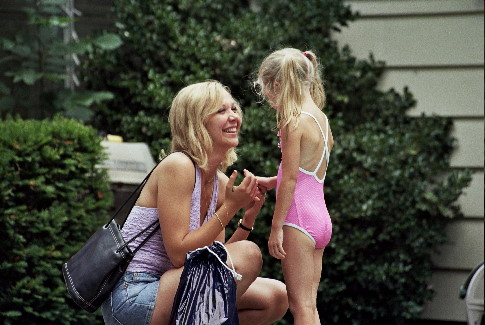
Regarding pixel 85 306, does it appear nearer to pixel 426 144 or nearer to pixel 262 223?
pixel 262 223

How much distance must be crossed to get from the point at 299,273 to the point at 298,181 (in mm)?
479

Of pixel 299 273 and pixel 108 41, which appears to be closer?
pixel 299 273

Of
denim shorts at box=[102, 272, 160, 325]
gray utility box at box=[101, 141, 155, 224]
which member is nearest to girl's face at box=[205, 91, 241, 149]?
denim shorts at box=[102, 272, 160, 325]

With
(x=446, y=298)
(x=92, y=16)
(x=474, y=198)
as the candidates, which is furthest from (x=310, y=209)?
(x=92, y=16)

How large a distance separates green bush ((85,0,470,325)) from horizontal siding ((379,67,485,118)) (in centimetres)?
14

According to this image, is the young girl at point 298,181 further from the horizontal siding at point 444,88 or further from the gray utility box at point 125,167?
the horizontal siding at point 444,88

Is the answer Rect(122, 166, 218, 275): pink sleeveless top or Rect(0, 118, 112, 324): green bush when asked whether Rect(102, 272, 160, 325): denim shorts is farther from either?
Rect(0, 118, 112, 324): green bush

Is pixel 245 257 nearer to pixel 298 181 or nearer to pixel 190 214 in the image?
pixel 190 214

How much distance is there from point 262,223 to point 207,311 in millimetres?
3233

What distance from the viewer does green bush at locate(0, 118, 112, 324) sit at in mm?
5551

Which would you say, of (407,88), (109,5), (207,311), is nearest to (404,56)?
(407,88)

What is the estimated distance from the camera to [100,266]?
12.1 feet

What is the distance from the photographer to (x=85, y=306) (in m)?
3.74

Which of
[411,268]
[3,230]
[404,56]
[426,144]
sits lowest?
[411,268]
